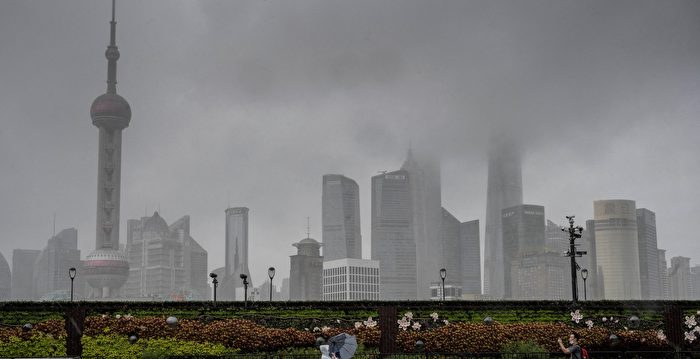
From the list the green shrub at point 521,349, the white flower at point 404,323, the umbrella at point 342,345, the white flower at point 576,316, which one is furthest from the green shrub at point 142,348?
the white flower at point 576,316

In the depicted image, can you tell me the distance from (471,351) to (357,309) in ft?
18.1

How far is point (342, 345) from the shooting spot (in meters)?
22.5

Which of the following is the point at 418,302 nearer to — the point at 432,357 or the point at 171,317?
the point at 432,357

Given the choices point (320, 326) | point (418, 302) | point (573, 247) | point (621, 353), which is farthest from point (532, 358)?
point (573, 247)

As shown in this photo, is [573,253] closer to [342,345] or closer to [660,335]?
[660,335]

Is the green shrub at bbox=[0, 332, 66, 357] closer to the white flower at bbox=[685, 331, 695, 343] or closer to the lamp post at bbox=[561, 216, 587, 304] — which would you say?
the lamp post at bbox=[561, 216, 587, 304]

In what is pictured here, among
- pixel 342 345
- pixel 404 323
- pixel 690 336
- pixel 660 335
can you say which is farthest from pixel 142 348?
pixel 690 336

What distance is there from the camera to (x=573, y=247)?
46906 mm

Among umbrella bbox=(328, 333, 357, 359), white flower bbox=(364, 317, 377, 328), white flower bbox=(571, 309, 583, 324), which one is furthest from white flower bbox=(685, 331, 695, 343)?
umbrella bbox=(328, 333, 357, 359)

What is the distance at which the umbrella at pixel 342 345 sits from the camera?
22.4 m

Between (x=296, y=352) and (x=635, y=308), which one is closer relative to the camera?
(x=296, y=352)

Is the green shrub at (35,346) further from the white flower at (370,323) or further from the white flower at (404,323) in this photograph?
the white flower at (404,323)

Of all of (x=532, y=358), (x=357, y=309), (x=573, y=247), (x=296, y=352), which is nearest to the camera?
(x=532, y=358)

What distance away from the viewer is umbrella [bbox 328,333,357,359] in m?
22.4
